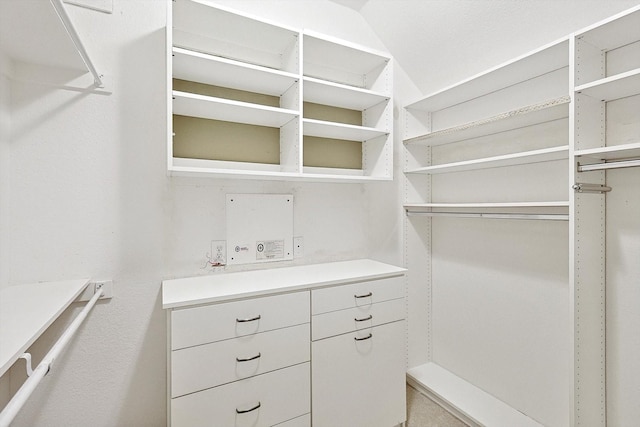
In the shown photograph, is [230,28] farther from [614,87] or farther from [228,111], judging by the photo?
[614,87]

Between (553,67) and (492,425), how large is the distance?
6.74 ft

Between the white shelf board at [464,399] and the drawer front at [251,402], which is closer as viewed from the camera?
the drawer front at [251,402]

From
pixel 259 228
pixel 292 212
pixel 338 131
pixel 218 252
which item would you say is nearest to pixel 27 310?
pixel 218 252

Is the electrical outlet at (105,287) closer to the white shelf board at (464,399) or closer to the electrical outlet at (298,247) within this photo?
the electrical outlet at (298,247)

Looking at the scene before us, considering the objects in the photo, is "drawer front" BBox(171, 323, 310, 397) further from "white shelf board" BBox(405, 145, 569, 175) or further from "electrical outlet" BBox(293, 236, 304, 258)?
"white shelf board" BBox(405, 145, 569, 175)

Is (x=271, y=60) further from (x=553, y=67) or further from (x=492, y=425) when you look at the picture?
(x=492, y=425)

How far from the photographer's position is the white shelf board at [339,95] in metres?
1.80

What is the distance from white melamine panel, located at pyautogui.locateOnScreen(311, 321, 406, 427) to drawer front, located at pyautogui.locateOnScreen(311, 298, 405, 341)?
1.4 inches

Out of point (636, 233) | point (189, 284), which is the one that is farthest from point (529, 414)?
point (189, 284)

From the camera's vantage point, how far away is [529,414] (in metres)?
1.86

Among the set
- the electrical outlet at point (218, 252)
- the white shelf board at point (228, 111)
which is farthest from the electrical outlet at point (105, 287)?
the white shelf board at point (228, 111)

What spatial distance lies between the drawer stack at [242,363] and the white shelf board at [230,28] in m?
1.39

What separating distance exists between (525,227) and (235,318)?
5.80ft

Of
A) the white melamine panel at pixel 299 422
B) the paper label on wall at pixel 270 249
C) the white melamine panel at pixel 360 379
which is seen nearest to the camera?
the white melamine panel at pixel 299 422
